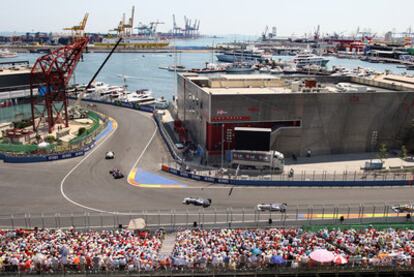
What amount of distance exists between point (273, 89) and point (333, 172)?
17.2 m

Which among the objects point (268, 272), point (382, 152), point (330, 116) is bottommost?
point (268, 272)

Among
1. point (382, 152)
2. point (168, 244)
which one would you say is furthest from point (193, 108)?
point (168, 244)

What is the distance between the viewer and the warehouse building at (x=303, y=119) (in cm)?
4928

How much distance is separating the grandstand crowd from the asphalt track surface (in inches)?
327

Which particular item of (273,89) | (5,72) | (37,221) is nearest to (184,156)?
(273,89)

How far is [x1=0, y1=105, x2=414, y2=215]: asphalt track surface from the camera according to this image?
3719cm

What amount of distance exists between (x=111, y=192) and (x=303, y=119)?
25368 mm

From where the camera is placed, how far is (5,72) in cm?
6994

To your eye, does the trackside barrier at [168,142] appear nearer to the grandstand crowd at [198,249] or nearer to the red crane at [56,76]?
the red crane at [56,76]

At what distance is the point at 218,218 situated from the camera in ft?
113

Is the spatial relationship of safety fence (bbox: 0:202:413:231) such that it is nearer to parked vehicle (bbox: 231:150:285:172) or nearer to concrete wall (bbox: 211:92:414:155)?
parked vehicle (bbox: 231:150:285:172)

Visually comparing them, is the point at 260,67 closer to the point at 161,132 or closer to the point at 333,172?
the point at 161,132

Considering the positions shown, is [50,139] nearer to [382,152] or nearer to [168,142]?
[168,142]

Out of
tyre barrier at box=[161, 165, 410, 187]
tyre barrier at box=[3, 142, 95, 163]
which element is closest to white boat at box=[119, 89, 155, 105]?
tyre barrier at box=[3, 142, 95, 163]
